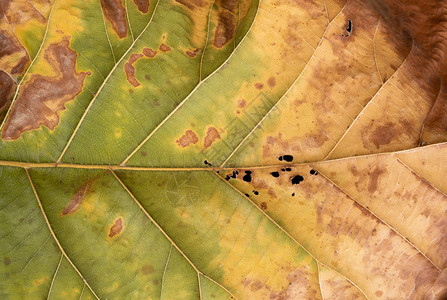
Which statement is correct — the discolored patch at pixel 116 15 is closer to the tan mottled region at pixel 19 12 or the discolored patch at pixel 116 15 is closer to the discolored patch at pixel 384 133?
the tan mottled region at pixel 19 12

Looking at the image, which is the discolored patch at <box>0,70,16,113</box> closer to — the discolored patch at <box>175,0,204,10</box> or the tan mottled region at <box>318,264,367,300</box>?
the discolored patch at <box>175,0,204,10</box>

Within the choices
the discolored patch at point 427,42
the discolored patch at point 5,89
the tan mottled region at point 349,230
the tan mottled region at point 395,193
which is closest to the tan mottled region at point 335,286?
the tan mottled region at point 349,230

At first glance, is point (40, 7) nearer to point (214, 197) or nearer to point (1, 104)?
point (1, 104)

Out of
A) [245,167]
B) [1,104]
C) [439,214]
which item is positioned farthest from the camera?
Result: [439,214]

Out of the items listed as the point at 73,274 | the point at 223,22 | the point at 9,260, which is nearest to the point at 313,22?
the point at 223,22

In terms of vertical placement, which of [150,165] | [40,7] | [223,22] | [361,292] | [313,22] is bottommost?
[361,292]

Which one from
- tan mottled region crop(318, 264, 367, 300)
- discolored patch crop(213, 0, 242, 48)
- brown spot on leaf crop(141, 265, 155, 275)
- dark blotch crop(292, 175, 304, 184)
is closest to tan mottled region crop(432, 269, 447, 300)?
tan mottled region crop(318, 264, 367, 300)
